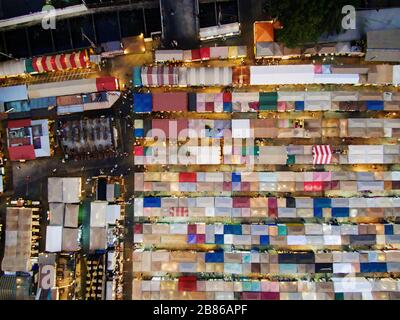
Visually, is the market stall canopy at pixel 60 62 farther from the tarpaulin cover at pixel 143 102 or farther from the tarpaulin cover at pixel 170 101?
the tarpaulin cover at pixel 170 101

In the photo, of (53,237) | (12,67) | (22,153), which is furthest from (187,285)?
(12,67)

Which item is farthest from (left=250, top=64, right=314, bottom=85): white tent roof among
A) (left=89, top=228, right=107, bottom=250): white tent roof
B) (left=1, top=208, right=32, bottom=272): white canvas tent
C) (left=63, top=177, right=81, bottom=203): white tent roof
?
(left=1, top=208, right=32, bottom=272): white canvas tent

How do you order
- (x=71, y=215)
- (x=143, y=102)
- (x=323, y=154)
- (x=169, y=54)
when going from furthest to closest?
(x=71, y=215)
(x=143, y=102)
(x=169, y=54)
(x=323, y=154)

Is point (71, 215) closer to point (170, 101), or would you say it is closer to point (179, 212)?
point (179, 212)

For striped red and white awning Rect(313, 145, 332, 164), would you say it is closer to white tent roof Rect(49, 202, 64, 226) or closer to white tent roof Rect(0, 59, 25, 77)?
white tent roof Rect(49, 202, 64, 226)

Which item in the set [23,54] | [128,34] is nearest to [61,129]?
[23,54]

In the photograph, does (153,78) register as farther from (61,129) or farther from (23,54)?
(23,54)
